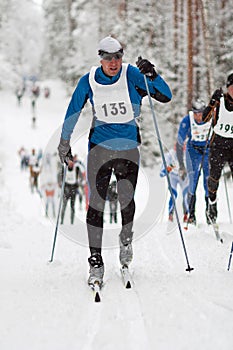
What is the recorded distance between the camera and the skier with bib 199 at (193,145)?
7.70 m

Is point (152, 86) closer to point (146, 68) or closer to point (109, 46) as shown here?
point (146, 68)

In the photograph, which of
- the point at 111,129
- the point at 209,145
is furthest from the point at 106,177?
the point at 209,145

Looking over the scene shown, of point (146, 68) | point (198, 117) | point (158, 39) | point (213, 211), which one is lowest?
point (213, 211)

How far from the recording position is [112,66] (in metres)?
3.97

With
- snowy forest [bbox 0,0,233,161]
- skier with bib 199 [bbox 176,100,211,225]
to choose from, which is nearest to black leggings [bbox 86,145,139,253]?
skier with bib 199 [bbox 176,100,211,225]

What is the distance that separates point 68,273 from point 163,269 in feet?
3.48

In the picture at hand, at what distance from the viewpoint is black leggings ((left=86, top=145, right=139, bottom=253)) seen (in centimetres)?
419

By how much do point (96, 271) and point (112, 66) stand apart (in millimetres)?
2022

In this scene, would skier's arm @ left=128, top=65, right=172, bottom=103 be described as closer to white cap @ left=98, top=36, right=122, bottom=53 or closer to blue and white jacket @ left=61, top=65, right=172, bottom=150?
blue and white jacket @ left=61, top=65, right=172, bottom=150

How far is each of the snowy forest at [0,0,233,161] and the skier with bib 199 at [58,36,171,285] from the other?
6249 mm

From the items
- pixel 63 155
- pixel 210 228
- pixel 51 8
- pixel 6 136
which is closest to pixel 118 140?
pixel 63 155

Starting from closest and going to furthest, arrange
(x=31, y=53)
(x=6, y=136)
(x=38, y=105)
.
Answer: (x=6, y=136) < (x=38, y=105) < (x=31, y=53)

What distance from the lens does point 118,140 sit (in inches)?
165

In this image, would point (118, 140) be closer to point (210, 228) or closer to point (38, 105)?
point (210, 228)
